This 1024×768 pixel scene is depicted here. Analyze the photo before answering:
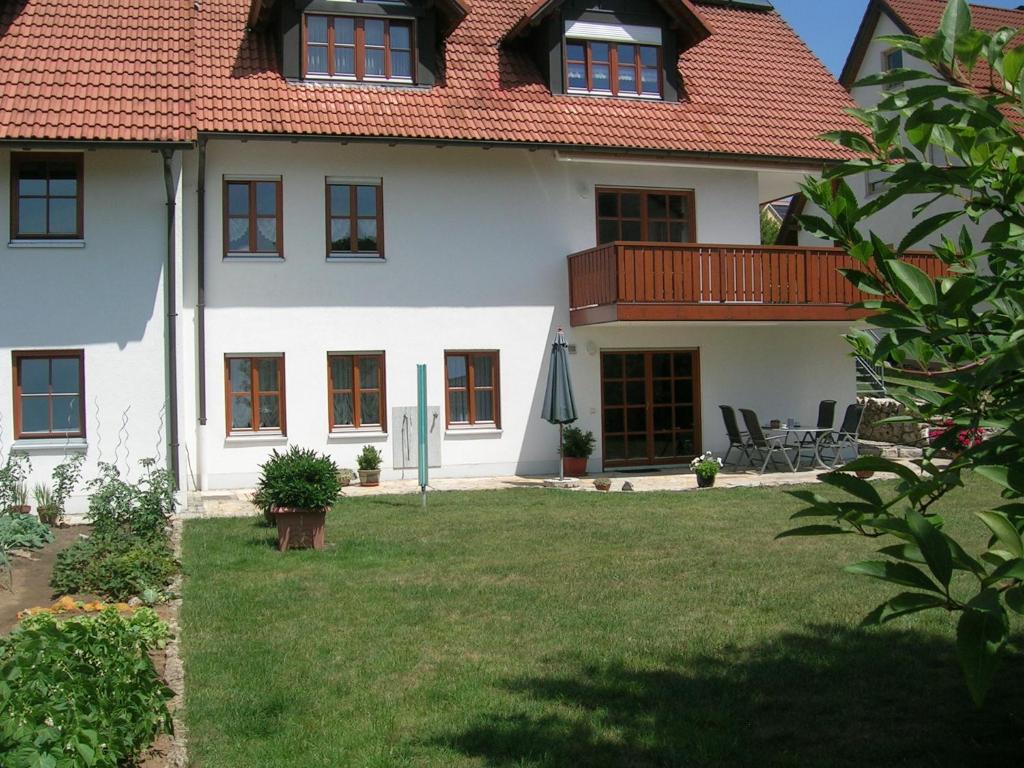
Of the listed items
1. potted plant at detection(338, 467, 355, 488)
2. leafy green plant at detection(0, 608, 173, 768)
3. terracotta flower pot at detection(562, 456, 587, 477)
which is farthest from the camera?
terracotta flower pot at detection(562, 456, 587, 477)

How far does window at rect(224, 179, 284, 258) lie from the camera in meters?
17.6

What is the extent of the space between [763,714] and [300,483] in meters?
6.52

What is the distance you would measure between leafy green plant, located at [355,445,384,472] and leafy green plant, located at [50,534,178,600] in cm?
751

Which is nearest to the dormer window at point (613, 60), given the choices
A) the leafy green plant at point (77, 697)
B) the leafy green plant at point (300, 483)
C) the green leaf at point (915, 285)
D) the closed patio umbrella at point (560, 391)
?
the closed patio umbrella at point (560, 391)

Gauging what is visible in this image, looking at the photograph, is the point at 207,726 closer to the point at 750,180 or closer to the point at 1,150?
the point at 1,150

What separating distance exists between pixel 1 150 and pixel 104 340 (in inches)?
123

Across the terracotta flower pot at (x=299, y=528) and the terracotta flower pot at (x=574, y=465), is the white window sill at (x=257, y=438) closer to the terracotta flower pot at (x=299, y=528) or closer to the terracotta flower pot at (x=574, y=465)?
the terracotta flower pot at (x=574, y=465)

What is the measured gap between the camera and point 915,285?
3.05m

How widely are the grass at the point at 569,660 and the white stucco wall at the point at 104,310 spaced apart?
15.6ft

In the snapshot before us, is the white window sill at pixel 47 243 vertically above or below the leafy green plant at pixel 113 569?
above

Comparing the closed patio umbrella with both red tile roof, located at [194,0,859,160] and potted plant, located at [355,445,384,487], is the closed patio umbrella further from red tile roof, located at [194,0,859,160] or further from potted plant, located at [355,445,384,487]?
red tile roof, located at [194,0,859,160]

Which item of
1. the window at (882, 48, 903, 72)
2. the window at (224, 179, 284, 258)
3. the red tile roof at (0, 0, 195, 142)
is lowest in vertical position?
the window at (224, 179, 284, 258)

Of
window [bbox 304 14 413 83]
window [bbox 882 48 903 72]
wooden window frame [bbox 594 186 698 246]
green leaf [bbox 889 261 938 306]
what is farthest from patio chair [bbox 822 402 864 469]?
green leaf [bbox 889 261 938 306]

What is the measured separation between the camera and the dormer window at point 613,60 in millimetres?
19875
